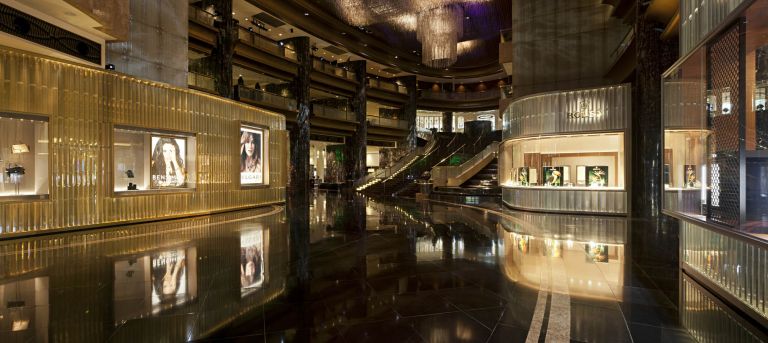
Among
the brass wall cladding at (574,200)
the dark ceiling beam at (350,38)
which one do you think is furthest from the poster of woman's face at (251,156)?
the dark ceiling beam at (350,38)

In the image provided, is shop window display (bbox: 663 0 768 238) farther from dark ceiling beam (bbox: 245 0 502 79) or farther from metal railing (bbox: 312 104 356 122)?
metal railing (bbox: 312 104 356 122)

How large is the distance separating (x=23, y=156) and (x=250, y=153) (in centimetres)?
590

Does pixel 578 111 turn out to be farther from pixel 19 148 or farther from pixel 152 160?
pixel 19 148

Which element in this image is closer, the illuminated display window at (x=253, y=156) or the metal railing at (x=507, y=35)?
the illuminated display window at (x=253, y=156)

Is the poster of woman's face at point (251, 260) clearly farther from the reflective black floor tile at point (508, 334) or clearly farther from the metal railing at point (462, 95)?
the metal railing at point (462, 95)

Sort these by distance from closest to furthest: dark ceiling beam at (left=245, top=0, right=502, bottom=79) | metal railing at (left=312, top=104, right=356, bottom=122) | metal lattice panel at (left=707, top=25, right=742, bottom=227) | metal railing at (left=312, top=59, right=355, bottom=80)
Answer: metal lattice panel at (left=707, top=25, right=742, bottom=227), dark ceiling beam at (left=245, top=0, right=502, bottom=79), metal railing at (left=312, top=59, right=355, bottom=80), metal railing at (left=312, top=104, right=356, bottom=122)

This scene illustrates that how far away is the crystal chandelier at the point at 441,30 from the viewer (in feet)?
48.0

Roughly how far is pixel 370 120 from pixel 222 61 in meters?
14.9

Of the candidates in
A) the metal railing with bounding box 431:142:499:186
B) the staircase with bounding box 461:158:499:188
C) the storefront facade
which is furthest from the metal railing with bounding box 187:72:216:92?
the storefront facade

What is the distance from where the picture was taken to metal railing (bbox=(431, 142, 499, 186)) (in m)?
19.4

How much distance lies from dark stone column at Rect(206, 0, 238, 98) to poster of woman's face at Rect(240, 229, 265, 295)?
12377 millimetres

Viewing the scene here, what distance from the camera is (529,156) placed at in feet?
39.9

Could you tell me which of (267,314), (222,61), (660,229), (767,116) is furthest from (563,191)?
(222,61)

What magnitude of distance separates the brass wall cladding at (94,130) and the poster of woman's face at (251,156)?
0.93 m
